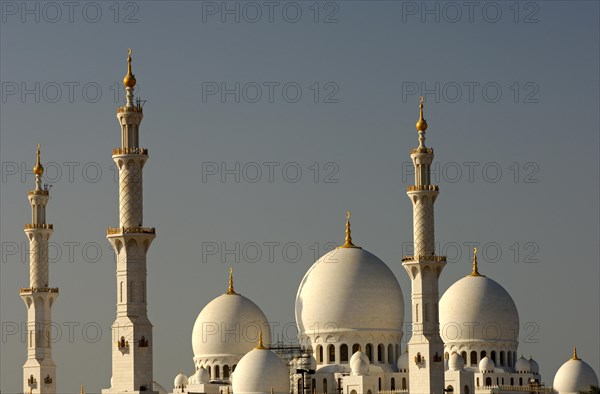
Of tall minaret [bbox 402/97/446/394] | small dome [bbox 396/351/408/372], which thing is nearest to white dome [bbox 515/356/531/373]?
small dome [bbox 396/351/408/372]

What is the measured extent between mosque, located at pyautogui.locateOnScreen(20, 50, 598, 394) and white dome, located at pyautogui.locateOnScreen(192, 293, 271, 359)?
0.21 feet

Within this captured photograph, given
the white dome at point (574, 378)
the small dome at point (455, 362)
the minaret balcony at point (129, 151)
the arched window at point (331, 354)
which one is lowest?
the white dome at point (574, 378)

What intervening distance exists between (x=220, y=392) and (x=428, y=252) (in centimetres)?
1739

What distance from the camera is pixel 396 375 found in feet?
388

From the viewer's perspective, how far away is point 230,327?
12500 centimetres

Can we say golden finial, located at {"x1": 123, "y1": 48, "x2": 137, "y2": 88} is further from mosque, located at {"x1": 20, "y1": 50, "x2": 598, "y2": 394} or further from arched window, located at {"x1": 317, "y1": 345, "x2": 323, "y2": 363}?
arched window, located at {"x1": 317, "y1": 345, "x2": 323, "y2": 363}

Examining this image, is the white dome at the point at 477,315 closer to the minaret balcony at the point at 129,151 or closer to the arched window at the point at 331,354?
the arched window at the point at 331,354

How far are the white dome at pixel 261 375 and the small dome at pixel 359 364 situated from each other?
430 centimetres

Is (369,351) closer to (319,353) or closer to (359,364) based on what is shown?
(319,353)

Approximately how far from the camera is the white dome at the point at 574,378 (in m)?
122

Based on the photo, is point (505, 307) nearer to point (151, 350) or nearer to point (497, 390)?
point (497, 390)

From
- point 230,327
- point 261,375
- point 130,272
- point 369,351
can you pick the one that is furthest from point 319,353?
point 130,272

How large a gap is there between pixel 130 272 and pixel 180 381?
23.7 m

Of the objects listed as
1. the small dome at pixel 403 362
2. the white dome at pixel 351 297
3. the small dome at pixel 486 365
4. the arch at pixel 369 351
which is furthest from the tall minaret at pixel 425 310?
the small dome at pixel 486 365
